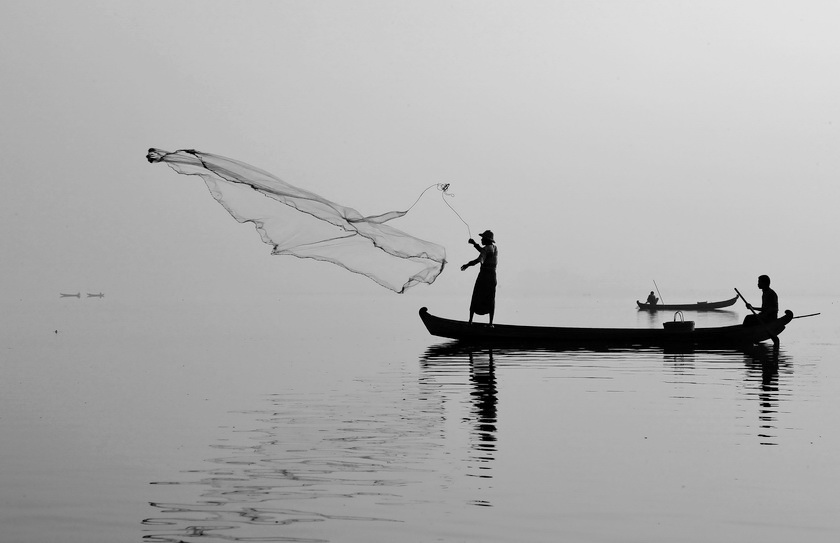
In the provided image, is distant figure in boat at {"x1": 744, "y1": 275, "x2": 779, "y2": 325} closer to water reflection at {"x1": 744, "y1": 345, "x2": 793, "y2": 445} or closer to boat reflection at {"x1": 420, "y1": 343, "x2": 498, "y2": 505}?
water reflection at {"x1": 744, "y1": 345, "x2": 793, "y2": 445}

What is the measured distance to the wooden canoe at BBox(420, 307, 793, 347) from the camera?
31.0 meters

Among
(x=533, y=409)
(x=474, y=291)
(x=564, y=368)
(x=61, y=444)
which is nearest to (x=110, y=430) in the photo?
(x=61, y=444)

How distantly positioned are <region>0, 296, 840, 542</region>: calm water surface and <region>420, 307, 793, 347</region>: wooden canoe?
18.4 feet

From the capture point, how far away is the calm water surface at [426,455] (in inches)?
344

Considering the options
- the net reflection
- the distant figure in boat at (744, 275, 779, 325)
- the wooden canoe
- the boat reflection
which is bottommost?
the net reflection

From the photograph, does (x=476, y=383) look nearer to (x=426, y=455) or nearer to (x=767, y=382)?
(x=767, y=382)

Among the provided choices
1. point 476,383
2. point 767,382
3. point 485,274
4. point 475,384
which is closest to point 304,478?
point 475,384

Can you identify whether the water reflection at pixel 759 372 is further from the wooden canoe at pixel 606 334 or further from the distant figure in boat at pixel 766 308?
the distant figure in boat at pixel 766 308

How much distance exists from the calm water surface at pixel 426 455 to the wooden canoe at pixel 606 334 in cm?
560

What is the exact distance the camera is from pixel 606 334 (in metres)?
31.0

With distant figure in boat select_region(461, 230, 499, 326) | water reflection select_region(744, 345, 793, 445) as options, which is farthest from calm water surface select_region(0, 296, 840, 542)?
distant figure in boat select_region(461, 230, 499, 326)

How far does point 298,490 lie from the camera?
995cm

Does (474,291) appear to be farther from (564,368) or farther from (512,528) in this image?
(512,528)

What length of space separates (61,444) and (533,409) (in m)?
7.91
